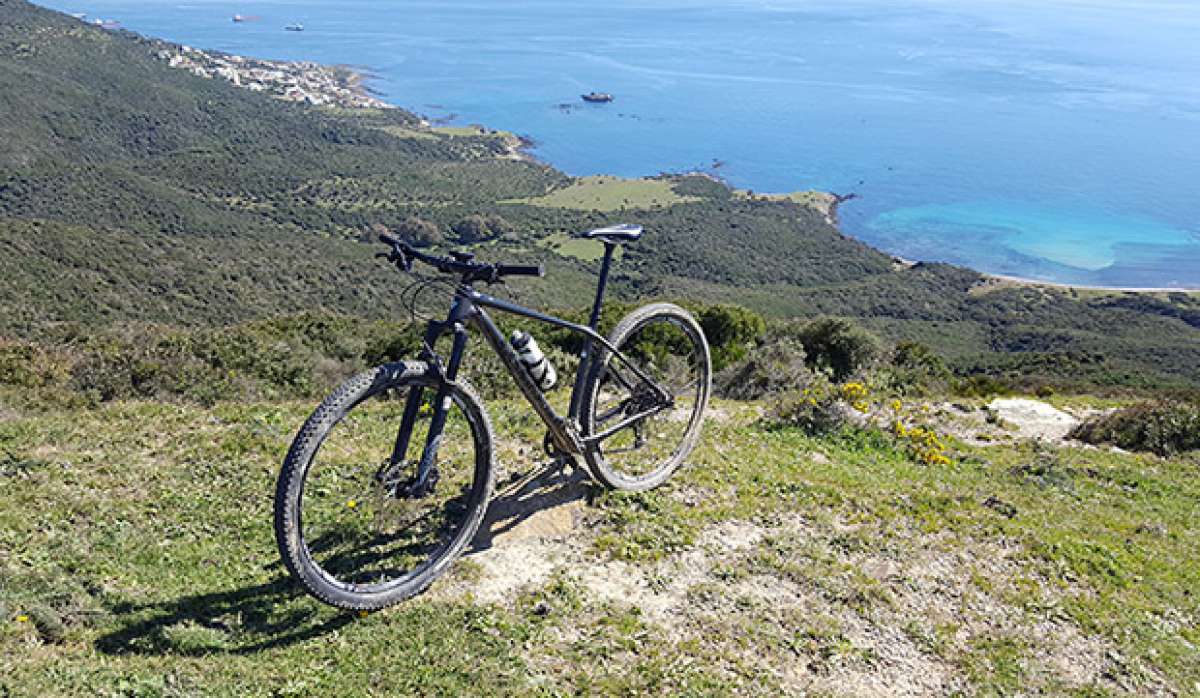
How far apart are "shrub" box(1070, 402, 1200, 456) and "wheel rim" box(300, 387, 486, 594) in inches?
410

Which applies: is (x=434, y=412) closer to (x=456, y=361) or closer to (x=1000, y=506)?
(x=456, y=361)

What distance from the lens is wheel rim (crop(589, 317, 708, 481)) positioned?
5859 millimetres

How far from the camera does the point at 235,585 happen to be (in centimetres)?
434

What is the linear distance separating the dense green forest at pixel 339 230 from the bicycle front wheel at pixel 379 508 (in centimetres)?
2373

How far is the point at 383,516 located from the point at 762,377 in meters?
8.31

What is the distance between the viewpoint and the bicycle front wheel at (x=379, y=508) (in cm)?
375

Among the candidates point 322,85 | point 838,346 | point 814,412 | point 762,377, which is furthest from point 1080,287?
point 322,85

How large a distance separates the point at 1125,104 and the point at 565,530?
18487cm

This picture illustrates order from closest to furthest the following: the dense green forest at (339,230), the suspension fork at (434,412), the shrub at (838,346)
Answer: the suspension fork at (434,412), the shrub at (838,346), the dense green forest at (339,230)

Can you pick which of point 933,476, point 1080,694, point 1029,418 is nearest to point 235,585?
point 1080,694

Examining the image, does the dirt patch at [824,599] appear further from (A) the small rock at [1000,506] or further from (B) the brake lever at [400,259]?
(B) the brake lever at [400,259]

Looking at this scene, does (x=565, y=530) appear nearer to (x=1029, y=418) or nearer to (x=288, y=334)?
(x=1029, y=418)

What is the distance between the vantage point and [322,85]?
507 feet

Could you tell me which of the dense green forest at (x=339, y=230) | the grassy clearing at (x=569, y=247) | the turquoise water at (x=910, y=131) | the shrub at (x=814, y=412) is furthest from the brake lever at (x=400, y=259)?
the turquoise water at (x=910, y=131)
